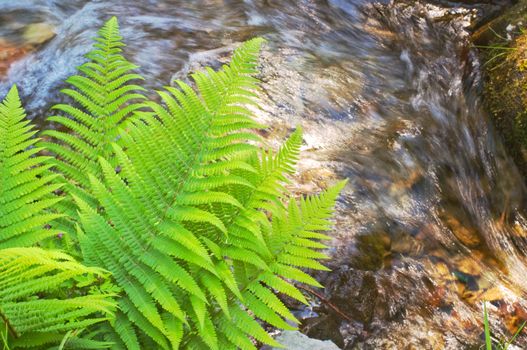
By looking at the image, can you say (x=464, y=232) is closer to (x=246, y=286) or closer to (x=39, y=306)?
(x=246, y=286)

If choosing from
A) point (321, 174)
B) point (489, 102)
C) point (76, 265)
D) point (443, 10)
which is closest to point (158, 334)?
point (76, 265)

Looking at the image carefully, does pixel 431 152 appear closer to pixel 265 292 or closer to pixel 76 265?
pixel 265 292

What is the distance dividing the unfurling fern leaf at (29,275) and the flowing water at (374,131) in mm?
1584

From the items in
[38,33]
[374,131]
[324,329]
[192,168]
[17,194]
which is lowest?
[324,329]

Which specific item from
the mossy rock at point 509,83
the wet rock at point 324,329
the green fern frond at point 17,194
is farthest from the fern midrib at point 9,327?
the mossy rock at point 509,83

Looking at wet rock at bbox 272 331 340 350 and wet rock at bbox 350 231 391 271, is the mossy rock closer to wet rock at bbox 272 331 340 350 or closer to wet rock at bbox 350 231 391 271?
wet rock at bbox 350 231 391 271

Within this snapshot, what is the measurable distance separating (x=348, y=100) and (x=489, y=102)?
1.78 metres

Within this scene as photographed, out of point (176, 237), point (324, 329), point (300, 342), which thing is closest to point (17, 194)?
point (176, 237)

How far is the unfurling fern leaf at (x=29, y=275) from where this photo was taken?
2.09m

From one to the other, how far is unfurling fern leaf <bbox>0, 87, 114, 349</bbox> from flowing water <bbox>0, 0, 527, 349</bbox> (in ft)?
5.20

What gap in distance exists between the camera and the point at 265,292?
2639 mm

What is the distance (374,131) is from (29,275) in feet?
13.3

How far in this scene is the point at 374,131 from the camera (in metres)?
5.58

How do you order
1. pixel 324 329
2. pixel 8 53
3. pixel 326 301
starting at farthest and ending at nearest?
1. pixel 8 53
2. pixel 326 301
3. pixel 324 329
